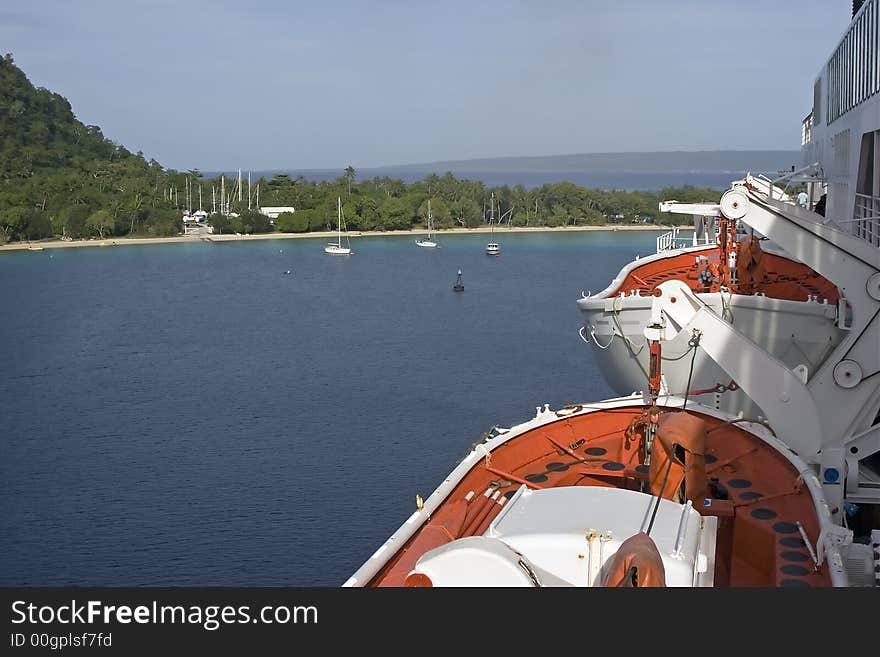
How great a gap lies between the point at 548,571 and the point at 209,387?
2004 cm

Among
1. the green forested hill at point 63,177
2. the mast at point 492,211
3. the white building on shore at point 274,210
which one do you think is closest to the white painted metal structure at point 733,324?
the green forested hill at point 63,177

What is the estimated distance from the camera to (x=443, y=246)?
6262 centimetres

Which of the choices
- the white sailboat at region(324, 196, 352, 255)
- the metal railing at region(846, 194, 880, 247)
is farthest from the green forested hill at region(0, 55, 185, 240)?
the metal railing at region(846, 194, 880, 247)

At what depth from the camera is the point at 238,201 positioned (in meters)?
77.2

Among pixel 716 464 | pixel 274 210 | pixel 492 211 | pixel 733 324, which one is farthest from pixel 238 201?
pixel 716 464

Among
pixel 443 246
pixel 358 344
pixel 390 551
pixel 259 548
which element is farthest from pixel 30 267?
pixel 390 551

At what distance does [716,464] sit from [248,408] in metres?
15.2

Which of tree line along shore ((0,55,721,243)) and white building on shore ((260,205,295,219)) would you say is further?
white building on shore ((260,205,295,219))

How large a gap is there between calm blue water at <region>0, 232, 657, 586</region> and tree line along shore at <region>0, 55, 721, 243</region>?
2249 cm

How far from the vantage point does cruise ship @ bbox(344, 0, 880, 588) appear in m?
3.88

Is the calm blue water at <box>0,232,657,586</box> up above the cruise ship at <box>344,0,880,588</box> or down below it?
below

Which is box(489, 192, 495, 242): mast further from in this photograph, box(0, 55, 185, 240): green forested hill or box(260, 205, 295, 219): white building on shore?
box(0, 55, 185, 240): green forested hill

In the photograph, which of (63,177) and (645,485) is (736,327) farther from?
(63,177)

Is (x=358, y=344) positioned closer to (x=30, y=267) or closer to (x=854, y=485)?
(x=854, y=485)
